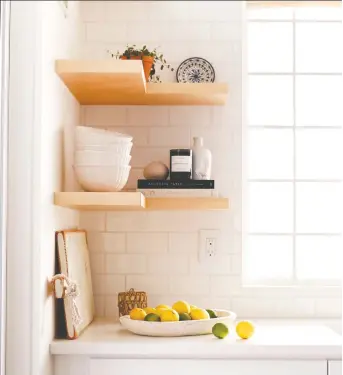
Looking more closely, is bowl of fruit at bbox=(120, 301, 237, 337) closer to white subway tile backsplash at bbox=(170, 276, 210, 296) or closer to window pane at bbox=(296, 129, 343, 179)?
white subway tile backsplash at bbox=(170, 276, 210, 296)

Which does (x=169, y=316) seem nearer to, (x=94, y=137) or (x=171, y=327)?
(x=171, y=327)

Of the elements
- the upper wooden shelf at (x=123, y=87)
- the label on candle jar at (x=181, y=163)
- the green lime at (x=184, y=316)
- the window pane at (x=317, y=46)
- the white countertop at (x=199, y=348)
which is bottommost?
the white countertop at (x=199, y=348)

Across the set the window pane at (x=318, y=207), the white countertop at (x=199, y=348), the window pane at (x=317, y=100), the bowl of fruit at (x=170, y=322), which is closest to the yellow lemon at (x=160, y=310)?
the bowl of fruit at (x=170, y=322)

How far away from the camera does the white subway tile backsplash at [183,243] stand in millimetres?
2885

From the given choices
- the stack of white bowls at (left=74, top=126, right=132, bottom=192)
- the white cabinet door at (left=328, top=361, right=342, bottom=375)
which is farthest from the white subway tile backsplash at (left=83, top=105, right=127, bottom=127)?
the white cabinet door at (left=328, top=361, right=342, bottom=375)

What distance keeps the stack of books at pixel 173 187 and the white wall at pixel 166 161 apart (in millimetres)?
250

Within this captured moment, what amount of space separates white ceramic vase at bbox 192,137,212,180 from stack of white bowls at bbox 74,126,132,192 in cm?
41

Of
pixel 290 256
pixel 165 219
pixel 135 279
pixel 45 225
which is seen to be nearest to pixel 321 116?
pixel 290 256

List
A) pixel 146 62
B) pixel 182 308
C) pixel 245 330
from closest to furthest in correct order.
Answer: pixel 245 330
pixel 182 308
pixel 146 62

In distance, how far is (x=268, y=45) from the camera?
3002mm

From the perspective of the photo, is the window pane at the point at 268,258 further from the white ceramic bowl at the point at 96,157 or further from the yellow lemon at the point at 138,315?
the white ceramic bowl at the point at 96,157

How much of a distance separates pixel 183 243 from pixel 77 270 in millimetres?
540

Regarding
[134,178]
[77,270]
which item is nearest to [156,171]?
[134,178]

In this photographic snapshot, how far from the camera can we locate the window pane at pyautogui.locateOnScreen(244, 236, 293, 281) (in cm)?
294
